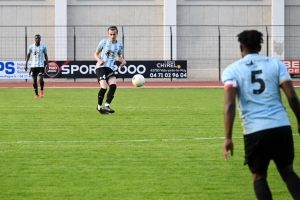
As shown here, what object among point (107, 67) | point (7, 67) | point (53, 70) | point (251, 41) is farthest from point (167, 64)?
point (251, 41)

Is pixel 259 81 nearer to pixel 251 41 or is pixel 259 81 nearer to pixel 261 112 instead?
pixel 261 112

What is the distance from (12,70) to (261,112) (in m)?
32.4

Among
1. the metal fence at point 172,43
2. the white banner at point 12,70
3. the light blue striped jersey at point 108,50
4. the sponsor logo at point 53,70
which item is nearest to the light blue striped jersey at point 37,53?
the light blue striped jersey at point 108,50

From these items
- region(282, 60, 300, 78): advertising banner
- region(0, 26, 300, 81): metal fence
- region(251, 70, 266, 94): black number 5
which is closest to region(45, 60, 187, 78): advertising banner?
region(0, 26, 300, 81): metal fence

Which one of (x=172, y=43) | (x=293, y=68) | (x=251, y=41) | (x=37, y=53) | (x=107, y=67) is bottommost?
(x=251, y=41)

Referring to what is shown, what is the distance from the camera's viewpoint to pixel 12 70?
37.8 metres

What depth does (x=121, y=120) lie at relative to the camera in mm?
16656

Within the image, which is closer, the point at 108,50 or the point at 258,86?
the point at 258,86

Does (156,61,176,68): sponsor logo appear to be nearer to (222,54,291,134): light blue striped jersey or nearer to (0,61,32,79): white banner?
(0,61,32,79): white banner

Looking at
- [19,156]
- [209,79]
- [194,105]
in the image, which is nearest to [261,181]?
[19,156]

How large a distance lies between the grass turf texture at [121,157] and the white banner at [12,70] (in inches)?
731

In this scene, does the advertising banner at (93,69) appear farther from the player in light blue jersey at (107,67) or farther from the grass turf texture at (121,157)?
the player in light blue jersey at (107,67)

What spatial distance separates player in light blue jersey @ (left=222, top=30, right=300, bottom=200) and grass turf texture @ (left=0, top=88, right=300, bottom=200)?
5.04 feet

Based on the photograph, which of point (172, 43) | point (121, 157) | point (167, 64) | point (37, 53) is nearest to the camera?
point (121, 157)
